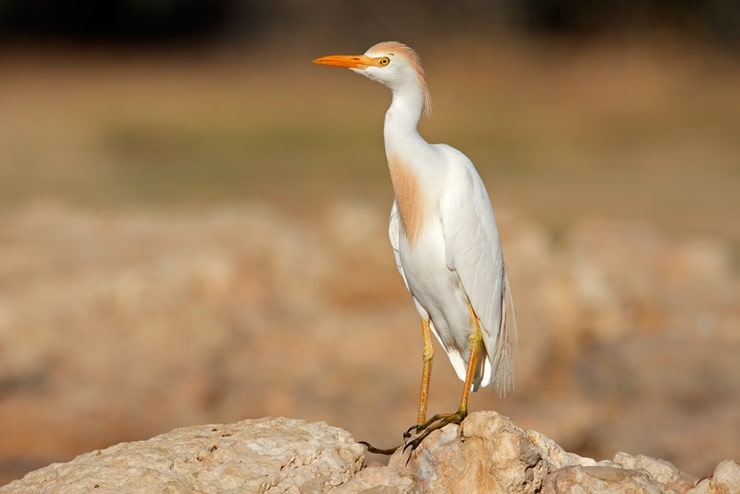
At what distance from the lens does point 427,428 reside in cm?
418

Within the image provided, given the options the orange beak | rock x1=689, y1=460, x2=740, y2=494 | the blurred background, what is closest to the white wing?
the orange beak

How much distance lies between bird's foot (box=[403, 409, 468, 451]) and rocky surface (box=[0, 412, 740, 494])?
0.07 ft

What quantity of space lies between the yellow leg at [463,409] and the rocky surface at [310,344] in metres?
2.35

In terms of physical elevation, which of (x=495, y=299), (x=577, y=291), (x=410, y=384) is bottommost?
(x=410, y=384)

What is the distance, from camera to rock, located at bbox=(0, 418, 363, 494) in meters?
3.72

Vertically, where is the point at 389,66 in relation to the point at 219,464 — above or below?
above

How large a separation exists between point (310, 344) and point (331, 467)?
405 cm

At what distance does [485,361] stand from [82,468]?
1.71 m

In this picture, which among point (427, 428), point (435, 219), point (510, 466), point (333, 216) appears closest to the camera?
point (510, 466)

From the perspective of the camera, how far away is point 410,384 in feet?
25.2

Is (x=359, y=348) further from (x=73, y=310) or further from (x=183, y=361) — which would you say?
(x=73, y=310)

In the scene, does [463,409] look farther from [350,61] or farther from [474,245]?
[350,61]

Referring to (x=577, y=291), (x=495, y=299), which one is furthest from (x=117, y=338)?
(x=495, y=299)

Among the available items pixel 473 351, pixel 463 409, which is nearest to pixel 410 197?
pixel 473 351
